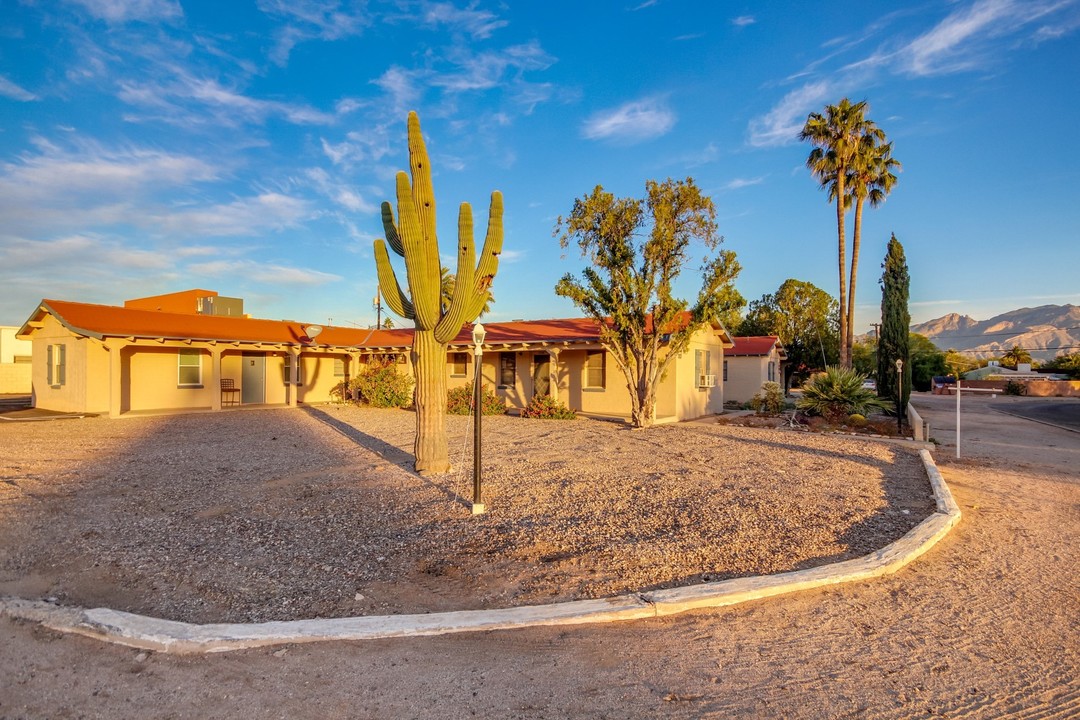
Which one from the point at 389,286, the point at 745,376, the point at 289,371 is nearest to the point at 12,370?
the point at 289,371

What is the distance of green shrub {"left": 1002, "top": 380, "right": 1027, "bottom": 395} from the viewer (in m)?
37.8

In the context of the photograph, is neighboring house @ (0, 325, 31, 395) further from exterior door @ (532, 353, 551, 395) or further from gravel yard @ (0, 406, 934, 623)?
exterior door @ (532, 353, 551, 395)

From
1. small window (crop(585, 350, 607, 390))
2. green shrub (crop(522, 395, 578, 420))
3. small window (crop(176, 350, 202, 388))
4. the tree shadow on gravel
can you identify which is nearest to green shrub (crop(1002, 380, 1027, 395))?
small window (crop(585, 350, 607, 390))

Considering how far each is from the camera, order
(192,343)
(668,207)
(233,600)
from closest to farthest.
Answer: (233,600) < (668,207) < (192,343)

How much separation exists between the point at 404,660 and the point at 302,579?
5.76 feet

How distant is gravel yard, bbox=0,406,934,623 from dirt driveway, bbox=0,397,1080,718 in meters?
0.63

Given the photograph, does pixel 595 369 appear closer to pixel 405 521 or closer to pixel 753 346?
pixel 753 346

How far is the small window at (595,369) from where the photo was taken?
19094mm

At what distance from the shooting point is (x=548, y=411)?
1798 centimetres

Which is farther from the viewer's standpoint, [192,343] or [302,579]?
[192,343]

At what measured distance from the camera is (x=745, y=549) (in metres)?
5.62

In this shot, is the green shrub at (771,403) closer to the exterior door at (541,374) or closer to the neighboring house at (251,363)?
the neighboring house at (251,363)

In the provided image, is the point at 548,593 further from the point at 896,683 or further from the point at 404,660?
the point at 896,683

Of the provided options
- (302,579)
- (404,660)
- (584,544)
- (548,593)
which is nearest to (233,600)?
(302,579)
